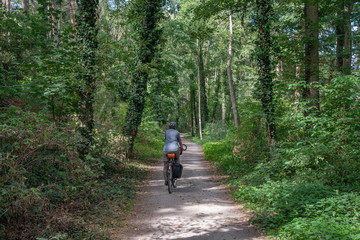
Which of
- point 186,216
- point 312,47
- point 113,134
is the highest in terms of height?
point 312,47

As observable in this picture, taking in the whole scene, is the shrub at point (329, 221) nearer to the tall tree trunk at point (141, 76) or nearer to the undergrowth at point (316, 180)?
the undergrowth at point (316, 180)

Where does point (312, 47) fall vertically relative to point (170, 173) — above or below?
above

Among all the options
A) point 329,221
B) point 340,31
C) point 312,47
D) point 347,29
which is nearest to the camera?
point 329,221

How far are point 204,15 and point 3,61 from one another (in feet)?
25.6

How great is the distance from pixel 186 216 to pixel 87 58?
5.42 metres

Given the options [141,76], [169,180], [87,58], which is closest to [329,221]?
[169,180]

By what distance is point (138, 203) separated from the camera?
6.86 metres

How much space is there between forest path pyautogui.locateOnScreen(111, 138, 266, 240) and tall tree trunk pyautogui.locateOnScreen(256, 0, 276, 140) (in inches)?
122

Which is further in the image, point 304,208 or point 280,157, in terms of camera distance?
point 280,157

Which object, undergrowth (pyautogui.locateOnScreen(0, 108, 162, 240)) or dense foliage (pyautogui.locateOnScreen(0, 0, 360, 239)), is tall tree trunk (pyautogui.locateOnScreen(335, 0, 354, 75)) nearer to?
dense foliage (pyautogui.locateOnScreen(0, 0, 360, 239))

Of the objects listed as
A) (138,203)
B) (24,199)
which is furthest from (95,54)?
(24,199)

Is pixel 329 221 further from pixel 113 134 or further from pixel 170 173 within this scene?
pixel 113 134

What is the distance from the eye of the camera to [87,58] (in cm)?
779

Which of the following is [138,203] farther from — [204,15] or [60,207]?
[204,15]
